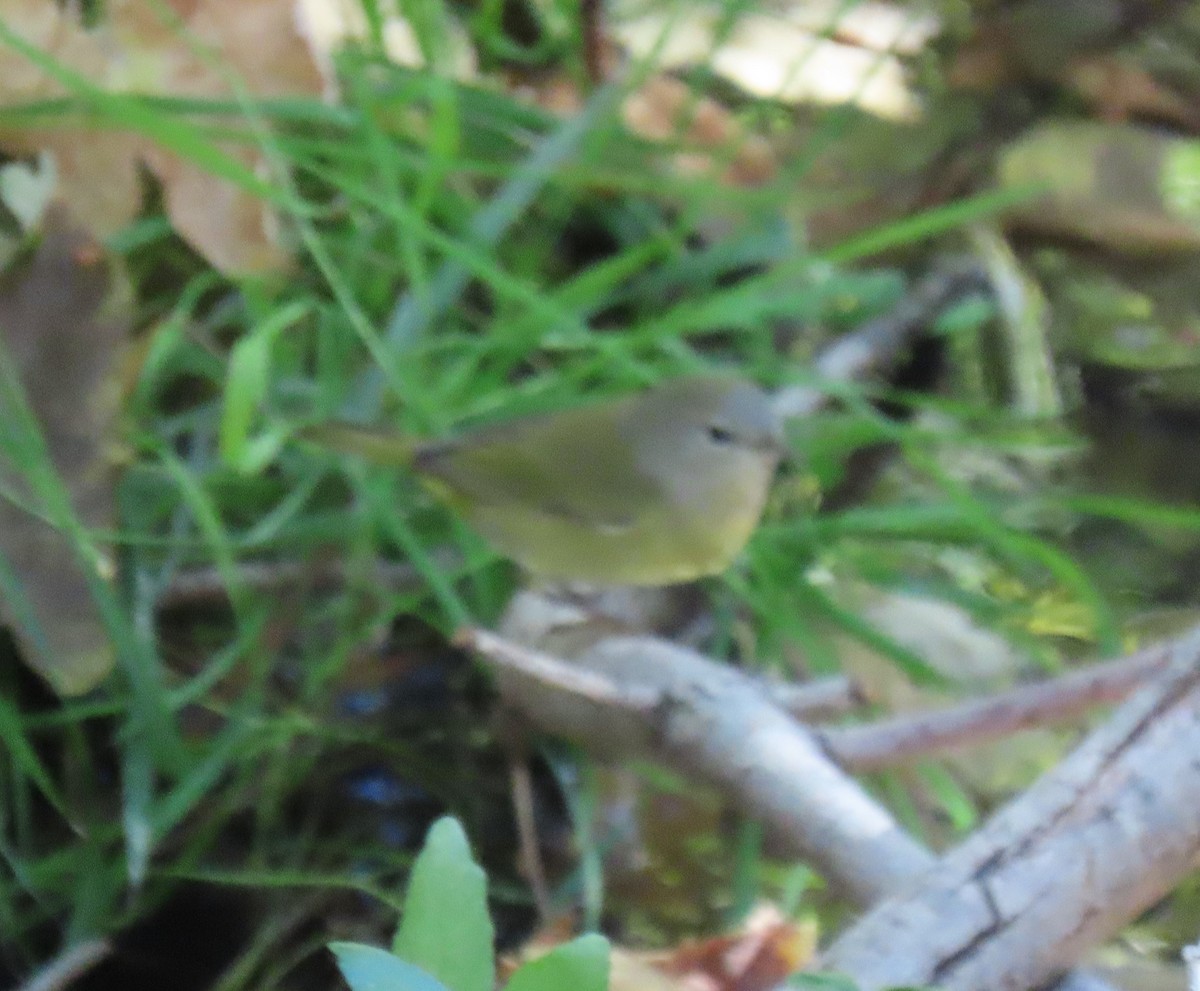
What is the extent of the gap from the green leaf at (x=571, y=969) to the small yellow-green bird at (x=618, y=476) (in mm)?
784

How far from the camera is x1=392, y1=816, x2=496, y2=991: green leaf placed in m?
0.47

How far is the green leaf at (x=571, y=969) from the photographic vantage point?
1.40ft

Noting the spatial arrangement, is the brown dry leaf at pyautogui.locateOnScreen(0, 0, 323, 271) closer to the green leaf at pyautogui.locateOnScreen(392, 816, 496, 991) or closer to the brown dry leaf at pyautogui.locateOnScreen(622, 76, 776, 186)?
the brown dry leaf at pyautogui.locateOnScreen(622, 76, 776, 186)

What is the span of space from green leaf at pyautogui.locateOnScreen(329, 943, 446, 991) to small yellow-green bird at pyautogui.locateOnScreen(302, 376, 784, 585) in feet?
2.56

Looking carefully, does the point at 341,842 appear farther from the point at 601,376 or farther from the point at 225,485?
the point at 601,376

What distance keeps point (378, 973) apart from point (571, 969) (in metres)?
0.05

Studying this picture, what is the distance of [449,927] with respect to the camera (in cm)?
47

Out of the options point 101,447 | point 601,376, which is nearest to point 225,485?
point 101,447

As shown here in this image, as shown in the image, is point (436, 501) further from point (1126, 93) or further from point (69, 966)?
point (1126, 93)

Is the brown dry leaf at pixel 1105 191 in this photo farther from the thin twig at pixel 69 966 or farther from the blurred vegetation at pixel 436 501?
the thin twig at pixel 69 966

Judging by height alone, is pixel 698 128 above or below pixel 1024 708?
above

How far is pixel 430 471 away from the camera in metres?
1.25

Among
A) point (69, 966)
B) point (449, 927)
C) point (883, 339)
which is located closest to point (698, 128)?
point (883, 339)

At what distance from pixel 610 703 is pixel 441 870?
0.50m
